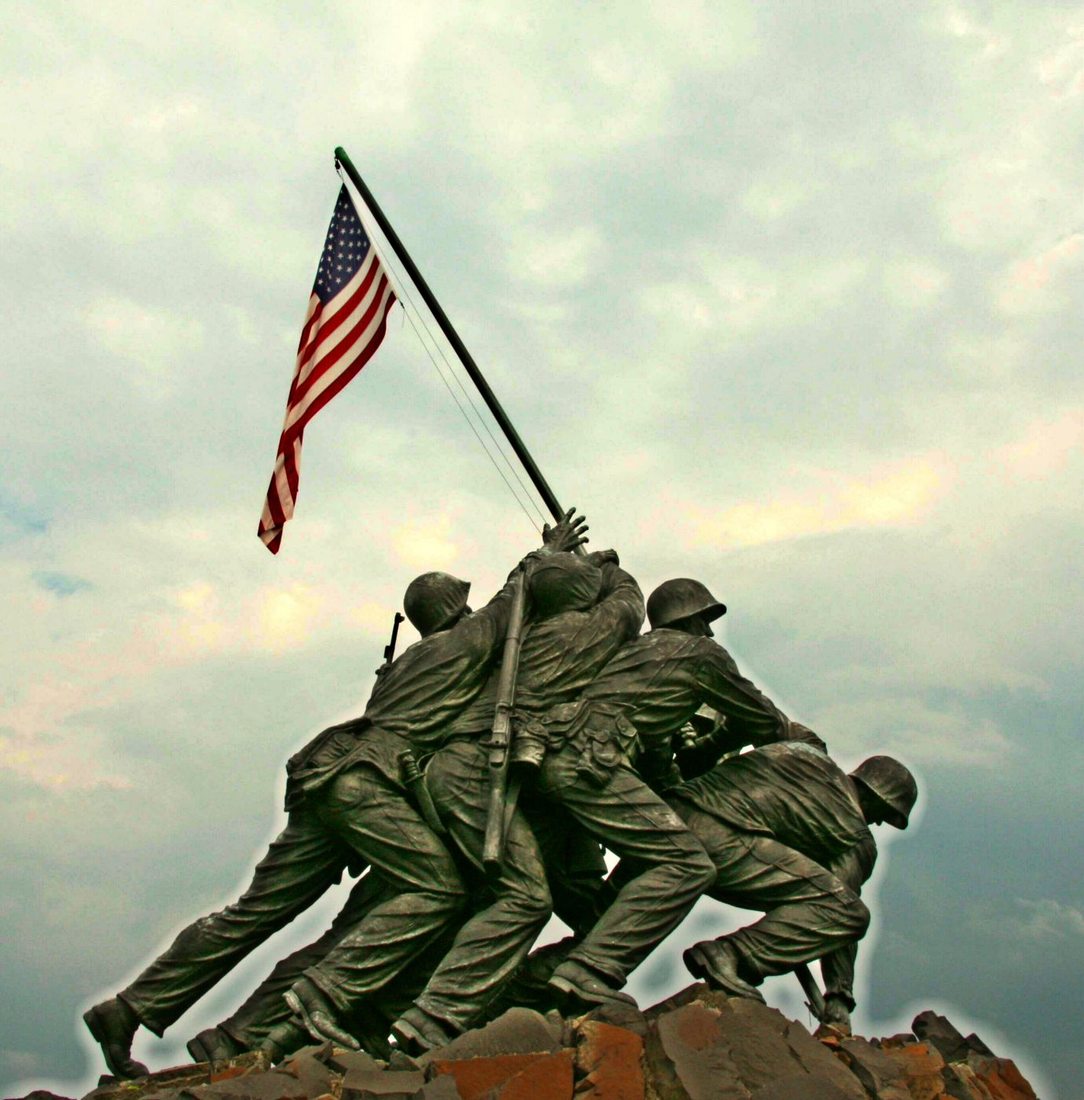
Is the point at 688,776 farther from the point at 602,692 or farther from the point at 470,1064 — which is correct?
the point at 470,1064

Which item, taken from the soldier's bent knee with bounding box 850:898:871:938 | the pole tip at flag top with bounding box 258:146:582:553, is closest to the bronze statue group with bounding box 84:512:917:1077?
the soldier's bent knee with bounding box 850:898:871:938

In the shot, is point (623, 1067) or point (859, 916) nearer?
point (623, 1067)

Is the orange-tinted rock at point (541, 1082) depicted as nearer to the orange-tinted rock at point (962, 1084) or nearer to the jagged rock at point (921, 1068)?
the jagged rock at point (921, 1068)

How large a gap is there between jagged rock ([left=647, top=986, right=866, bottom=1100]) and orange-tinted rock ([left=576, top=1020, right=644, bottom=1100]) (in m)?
0.10

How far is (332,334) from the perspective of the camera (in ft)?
41.8

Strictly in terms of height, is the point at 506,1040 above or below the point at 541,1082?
above

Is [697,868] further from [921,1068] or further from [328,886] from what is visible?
[328,886]

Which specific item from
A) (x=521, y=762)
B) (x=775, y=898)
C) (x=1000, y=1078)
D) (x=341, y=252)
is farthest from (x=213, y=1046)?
(x=341, y=252)

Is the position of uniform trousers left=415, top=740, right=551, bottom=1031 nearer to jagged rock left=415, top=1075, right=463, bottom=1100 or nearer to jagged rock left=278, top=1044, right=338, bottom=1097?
jagged rock left=278, top=1044, right=338, bottom=1097

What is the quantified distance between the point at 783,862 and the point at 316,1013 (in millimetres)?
3133

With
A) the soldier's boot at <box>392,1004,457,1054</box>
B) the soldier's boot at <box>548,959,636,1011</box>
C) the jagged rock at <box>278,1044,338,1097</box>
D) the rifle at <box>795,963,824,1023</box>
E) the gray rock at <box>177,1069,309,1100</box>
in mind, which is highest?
the rifle at <box>795,963,824,1023</box>

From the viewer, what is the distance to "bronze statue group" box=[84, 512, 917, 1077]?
360 inches

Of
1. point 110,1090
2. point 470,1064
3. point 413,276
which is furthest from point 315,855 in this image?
point 413,276

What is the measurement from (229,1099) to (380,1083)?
78cm
